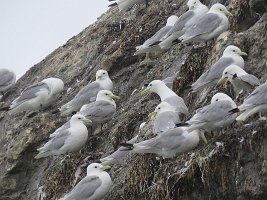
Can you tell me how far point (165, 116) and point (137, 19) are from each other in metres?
7.97

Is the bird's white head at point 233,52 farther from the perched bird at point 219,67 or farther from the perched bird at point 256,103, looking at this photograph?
the perched bird at point 256,103

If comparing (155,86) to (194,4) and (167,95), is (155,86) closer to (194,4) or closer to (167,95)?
(167,95)

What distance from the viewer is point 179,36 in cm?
1794

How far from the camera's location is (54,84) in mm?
19891

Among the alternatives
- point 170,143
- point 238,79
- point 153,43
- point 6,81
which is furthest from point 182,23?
point 6,81

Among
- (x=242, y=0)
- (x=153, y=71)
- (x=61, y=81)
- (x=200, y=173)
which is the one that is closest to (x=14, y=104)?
(x=61, y=81)

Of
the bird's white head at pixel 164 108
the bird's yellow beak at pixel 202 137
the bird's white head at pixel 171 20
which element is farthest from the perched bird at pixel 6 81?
the bird's yellow beak at pixel 202 137

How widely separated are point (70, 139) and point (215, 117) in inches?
169

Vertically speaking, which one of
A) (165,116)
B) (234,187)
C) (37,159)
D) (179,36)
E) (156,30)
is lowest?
(234,187)

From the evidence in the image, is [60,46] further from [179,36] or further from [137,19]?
[179,36]

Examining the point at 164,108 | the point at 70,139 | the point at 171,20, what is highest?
the point at 171,20

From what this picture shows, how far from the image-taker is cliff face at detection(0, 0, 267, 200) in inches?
477

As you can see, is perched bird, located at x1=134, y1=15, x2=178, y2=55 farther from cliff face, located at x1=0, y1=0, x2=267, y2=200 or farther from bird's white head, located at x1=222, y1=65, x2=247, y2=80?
bird's white head, located at x1=222, y1=65, x2=247, y2=80

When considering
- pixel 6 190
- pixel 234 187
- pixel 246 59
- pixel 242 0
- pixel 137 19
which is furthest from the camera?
pixel 137 19
